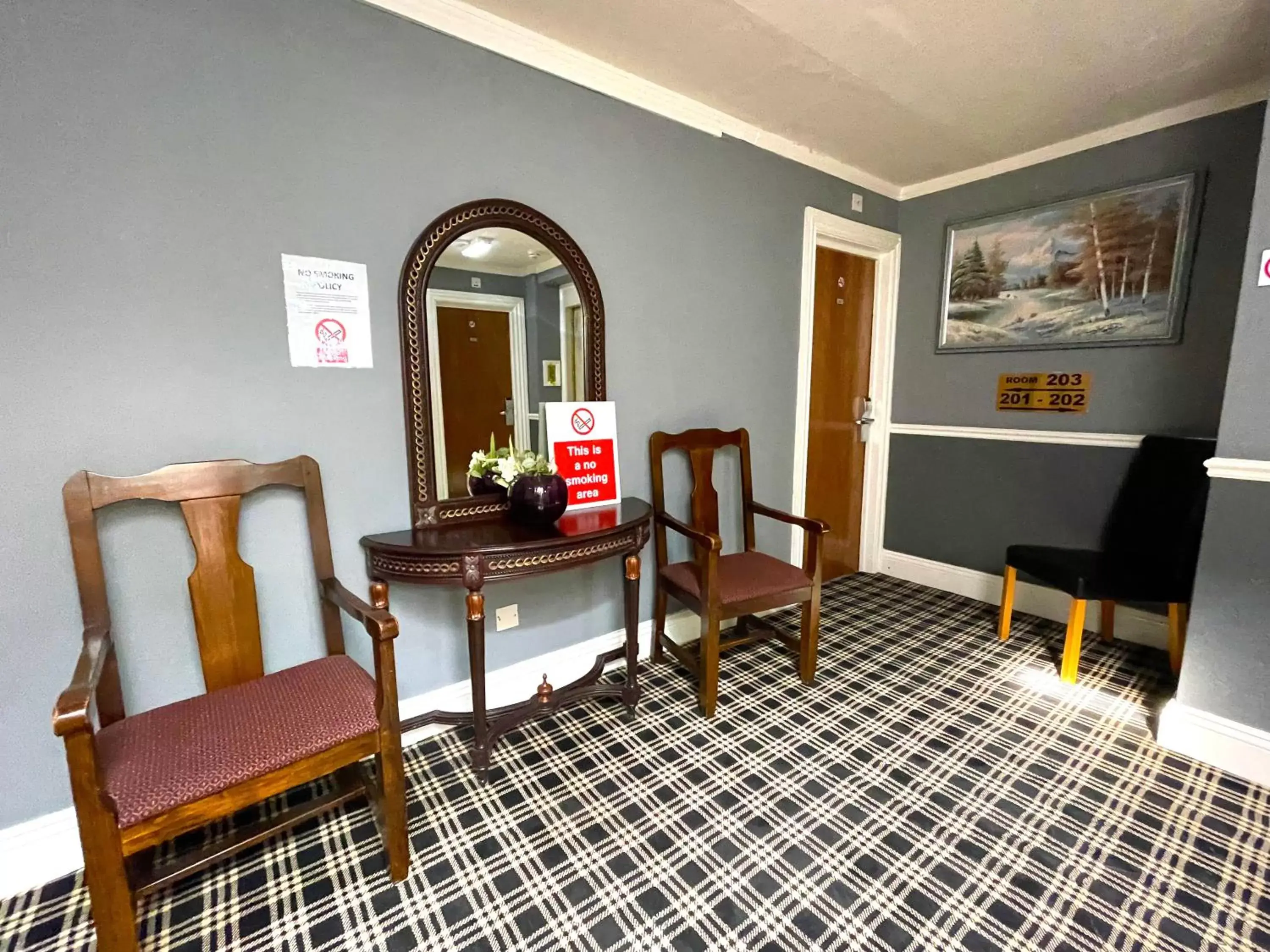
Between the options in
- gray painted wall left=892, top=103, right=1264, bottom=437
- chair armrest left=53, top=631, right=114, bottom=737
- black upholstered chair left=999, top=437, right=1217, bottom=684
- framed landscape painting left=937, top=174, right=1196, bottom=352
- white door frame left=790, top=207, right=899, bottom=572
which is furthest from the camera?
white door frame left=790, top=207, right=899, bottom=572

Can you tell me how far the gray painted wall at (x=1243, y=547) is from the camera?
1729mm

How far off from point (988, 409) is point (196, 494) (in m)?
3.53

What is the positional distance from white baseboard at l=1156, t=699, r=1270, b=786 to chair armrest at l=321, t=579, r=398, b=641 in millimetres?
2521

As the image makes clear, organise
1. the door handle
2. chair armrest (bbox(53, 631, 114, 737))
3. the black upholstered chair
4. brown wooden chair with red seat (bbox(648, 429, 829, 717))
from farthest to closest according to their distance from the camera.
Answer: the door handle
the black upholstered chair
brown wooden chair with red seat (bbox(648, 429, 829, 717))
chair armrest (bbox(53, 631, 114, 737))

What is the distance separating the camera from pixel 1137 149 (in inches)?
101

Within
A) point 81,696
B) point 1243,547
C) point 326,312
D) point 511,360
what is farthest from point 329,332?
point 1243,547

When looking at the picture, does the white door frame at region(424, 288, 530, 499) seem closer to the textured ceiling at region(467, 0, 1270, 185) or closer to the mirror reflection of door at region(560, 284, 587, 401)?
the mirror reflection of door at region(560, 284, 587, 401)

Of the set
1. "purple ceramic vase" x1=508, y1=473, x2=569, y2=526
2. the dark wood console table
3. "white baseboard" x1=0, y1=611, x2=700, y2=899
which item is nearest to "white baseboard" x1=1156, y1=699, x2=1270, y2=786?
"white baseboard" x1=0, y1=611, x2=700, y2=899

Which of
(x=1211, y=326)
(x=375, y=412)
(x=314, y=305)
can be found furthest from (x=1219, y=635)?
(x=314, y=305)

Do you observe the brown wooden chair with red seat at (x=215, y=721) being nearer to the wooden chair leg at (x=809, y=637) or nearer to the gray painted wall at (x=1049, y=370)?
the wooden chair leg at (x=809, y=637)

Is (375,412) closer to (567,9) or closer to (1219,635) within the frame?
(567,9)

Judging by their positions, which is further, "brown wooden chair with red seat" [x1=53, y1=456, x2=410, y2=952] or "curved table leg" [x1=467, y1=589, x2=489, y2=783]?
"curved table leg" [x1=467, y1=589, x2=489, y2=783]

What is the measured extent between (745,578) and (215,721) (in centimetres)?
170

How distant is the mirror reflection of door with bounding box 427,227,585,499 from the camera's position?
191 cm
